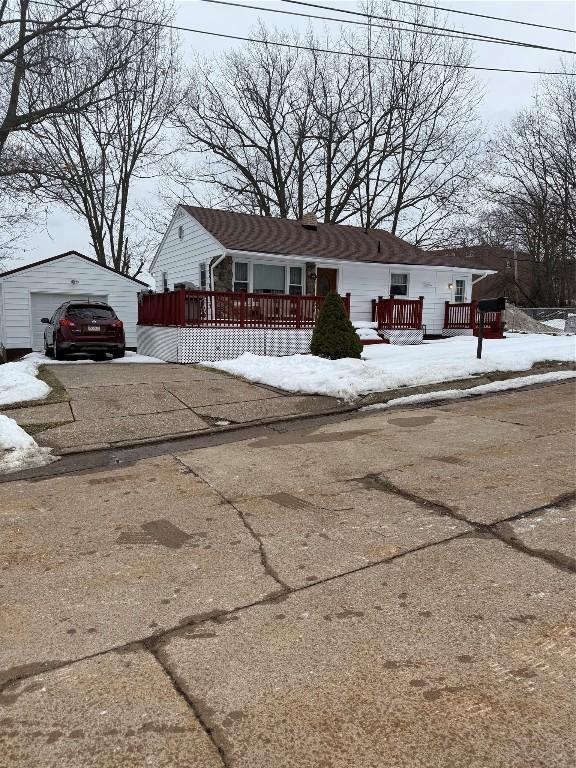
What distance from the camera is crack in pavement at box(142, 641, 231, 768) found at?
1861 millimetres

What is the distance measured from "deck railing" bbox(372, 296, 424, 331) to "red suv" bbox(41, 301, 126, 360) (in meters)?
8.72

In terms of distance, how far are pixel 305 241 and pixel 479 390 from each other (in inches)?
457

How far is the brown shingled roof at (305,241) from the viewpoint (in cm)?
1797

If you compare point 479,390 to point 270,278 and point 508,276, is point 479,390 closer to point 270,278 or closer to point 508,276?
point 270,278

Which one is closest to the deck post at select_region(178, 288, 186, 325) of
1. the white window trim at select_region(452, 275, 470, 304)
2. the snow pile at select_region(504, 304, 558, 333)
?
the white window trim at select_region(452, 275, 470, 304)

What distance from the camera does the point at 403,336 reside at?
60.1ft

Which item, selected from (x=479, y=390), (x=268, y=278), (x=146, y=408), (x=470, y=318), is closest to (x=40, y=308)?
(x=268, y=278)

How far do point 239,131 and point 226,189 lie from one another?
10.8 feet

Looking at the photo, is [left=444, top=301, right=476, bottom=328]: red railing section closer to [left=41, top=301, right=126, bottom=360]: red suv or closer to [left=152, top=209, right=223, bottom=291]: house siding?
[left=152, top=209, right=223, bottom=291]: house siding

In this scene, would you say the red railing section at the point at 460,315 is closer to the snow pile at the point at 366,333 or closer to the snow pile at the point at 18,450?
the snow pile at the point at 366,333

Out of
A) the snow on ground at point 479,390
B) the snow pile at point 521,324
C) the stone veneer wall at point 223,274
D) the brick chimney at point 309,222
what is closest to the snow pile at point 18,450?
the snow on ground at point 479,390

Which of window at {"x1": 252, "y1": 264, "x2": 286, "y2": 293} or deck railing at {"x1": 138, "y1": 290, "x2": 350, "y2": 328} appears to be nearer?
deck railing at {"x1": 138, "y1": 290, "x2": 350, "y2": 328}

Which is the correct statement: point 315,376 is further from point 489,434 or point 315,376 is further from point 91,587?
point 91,587

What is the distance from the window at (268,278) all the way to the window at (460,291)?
8.10m
